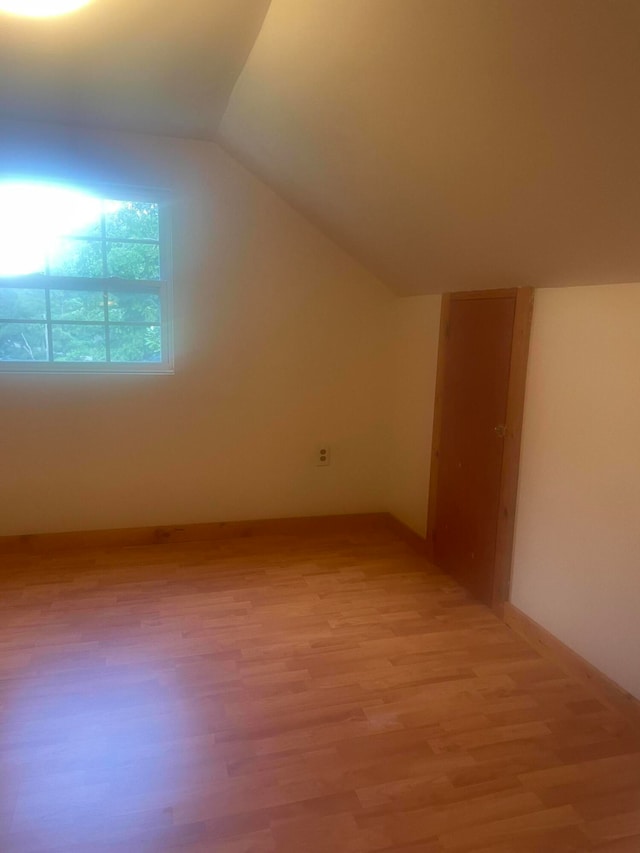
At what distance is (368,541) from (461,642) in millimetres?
1246

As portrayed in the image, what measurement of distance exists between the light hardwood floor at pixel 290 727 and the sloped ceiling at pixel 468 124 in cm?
161

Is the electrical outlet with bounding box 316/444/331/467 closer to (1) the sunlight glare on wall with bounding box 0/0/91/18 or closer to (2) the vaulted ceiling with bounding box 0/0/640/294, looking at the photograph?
(2) the vaulted ceiling with bounding box 0/0/640/294

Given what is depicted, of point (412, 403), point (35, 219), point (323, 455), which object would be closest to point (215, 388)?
point (323, 455)

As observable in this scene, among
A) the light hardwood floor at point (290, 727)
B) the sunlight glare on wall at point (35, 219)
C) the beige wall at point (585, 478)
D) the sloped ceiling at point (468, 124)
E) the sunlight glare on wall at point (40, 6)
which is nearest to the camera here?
the sloped ceiling at point (468, 124)

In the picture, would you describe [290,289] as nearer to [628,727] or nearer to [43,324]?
[43,324]

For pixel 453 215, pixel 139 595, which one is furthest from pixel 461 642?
pixel 453 215

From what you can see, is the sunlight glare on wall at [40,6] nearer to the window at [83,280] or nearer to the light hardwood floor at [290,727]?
the window at [83,280]

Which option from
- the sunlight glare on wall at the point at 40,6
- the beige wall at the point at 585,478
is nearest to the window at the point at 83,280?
the sunlight glare on wall at the point at 40,6

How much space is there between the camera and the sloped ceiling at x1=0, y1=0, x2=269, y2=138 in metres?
1.96

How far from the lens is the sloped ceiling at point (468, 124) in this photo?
132cm

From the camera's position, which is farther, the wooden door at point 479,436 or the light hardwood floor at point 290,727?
the wooden door at point 479,436

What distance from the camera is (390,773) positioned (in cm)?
180

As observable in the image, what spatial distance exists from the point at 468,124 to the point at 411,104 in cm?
21

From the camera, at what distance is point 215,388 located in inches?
141
